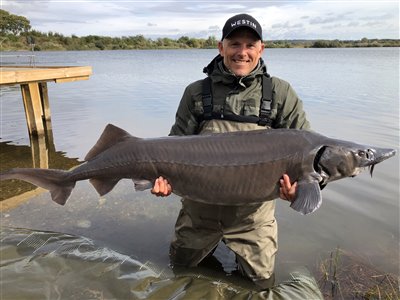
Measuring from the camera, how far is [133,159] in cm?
362

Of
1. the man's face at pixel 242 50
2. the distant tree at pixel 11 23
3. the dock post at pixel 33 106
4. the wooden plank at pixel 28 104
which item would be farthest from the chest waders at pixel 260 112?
the distant tree at pixel 11 23

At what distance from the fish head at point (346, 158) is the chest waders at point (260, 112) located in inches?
30.3

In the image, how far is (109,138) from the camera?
372 centimetres

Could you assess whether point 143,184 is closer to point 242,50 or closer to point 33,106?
point 242,50

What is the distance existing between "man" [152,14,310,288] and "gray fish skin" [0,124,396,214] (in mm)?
541

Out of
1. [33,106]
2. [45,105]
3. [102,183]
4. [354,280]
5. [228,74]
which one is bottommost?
[354,280]

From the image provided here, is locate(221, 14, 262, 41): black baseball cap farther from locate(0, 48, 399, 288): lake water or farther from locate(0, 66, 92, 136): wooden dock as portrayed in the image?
locate(0, 66, 92, 136): wooden dock

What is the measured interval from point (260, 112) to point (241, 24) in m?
0.91

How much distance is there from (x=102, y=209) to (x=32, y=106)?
6.07m

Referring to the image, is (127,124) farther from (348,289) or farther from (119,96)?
(348,289)

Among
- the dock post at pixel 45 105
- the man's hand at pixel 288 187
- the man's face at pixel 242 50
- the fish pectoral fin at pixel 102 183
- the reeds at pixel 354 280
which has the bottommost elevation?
the reeds at pixel 354 280

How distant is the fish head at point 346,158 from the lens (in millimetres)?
3354

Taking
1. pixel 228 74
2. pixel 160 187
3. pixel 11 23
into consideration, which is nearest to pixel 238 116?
pixel 228 74

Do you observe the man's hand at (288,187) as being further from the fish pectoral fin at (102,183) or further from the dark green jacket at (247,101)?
the fish pectoral fin at (102,183)
